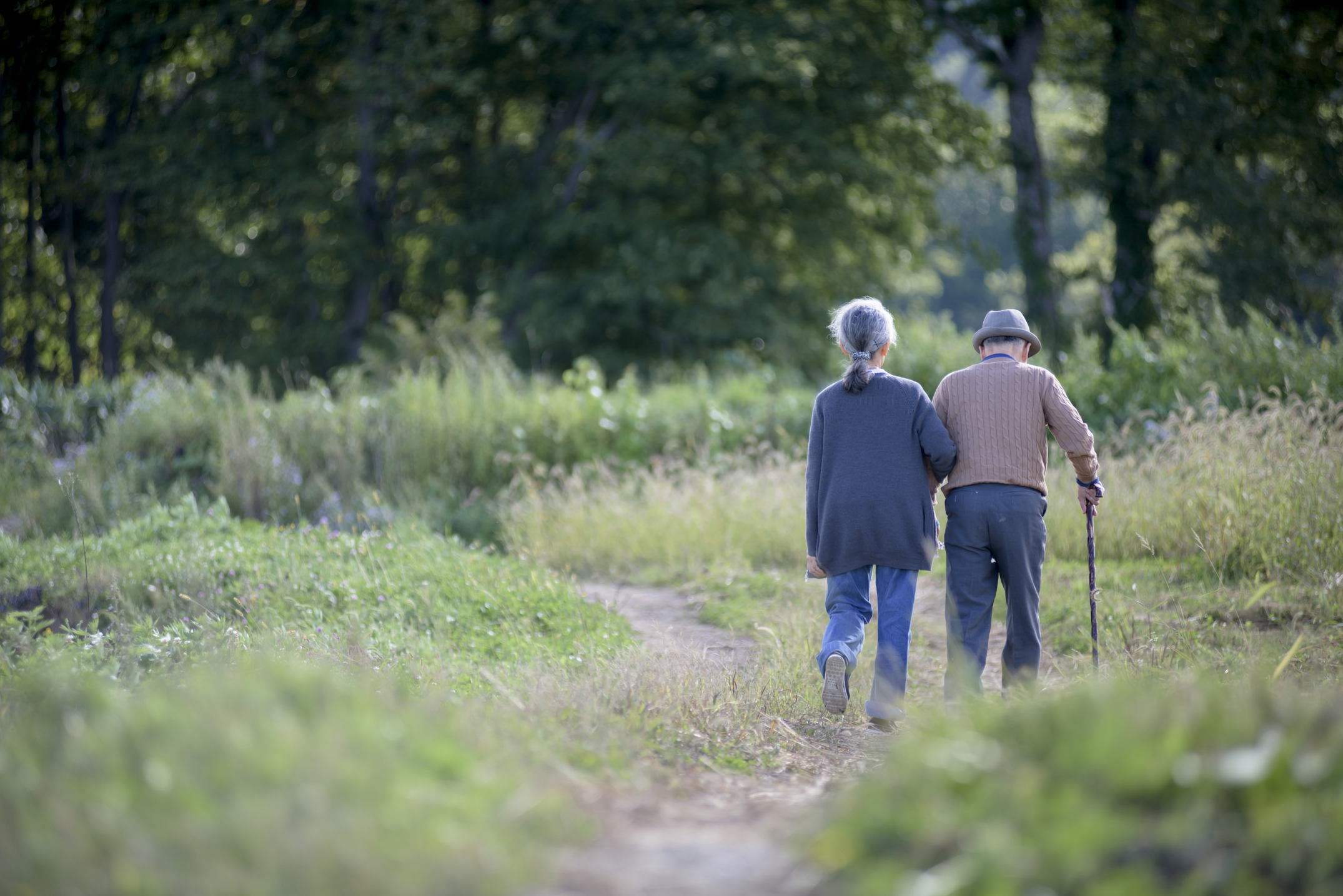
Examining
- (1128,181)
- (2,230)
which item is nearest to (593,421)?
(1128,181)

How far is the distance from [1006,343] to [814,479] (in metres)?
1.08

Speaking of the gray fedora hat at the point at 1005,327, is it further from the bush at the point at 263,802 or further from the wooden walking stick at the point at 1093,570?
the bush at the point at 263,802

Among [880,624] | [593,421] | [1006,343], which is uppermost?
[1006,343]

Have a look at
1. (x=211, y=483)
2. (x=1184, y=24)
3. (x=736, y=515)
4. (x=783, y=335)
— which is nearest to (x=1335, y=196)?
(x=1184, y=24)

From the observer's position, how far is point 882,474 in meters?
4.41

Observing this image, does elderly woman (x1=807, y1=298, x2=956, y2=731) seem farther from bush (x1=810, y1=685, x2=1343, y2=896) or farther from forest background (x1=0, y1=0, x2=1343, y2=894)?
bush (x1=810, y1=685, x2=1343, y2=896)

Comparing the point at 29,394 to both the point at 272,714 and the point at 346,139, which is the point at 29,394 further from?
the point at 272,714

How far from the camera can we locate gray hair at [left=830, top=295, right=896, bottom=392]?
4.47 metres

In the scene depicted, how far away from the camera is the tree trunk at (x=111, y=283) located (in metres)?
21.7

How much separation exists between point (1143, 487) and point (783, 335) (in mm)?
10870

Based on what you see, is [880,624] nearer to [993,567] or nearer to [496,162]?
[993,567]

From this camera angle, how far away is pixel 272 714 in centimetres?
203

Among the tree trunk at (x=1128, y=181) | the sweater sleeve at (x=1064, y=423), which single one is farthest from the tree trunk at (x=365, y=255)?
the sweater sleeve at (x=1064, y=423)

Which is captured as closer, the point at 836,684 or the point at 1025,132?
the point at 836,684
